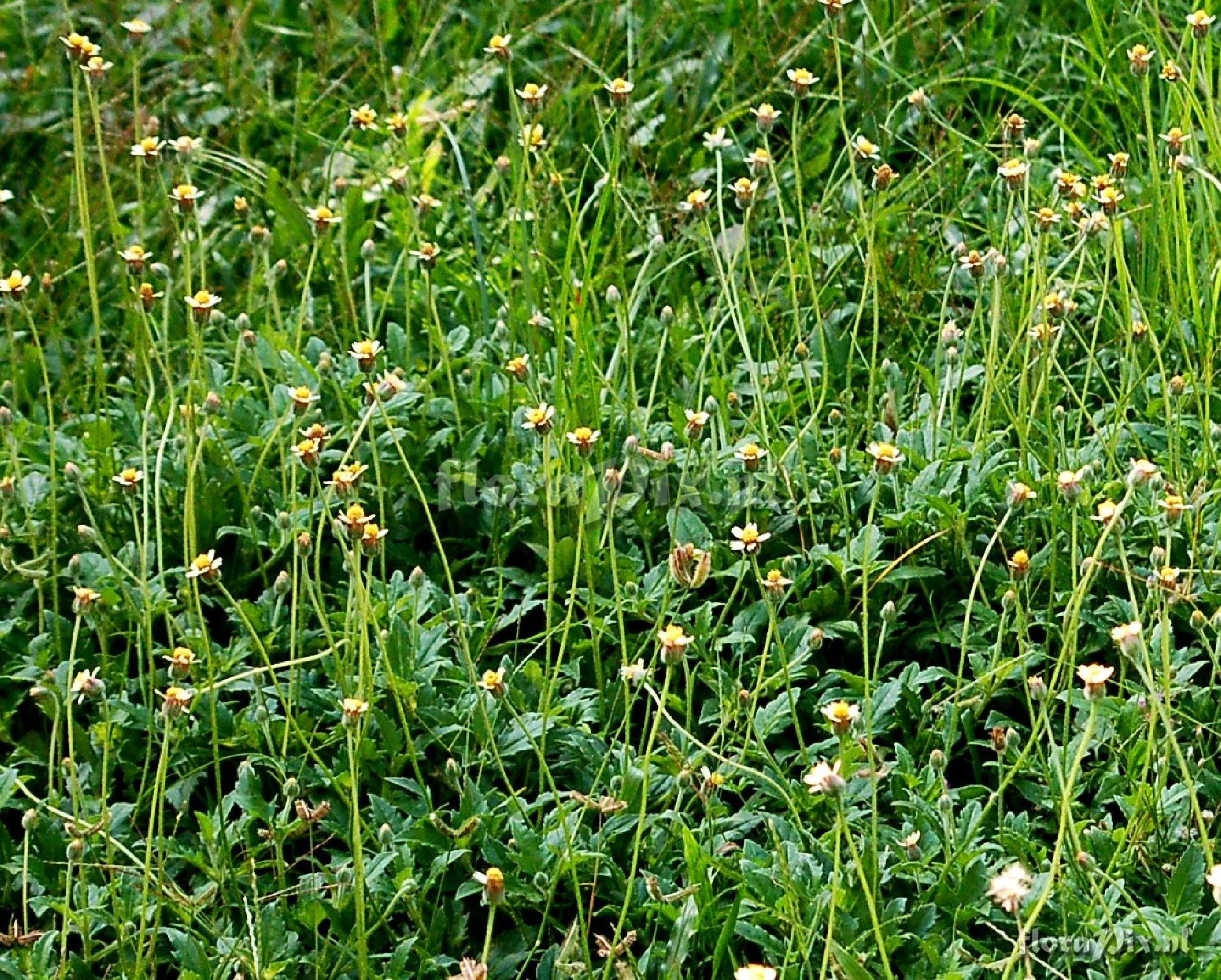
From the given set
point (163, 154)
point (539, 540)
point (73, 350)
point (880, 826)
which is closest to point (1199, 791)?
point (880, 826)

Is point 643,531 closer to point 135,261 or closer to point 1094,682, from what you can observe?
point 135,261

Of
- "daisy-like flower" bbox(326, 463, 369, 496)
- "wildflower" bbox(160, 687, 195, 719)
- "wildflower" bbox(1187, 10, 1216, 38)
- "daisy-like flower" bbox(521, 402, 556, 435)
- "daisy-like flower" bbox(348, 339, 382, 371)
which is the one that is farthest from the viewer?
"wildflower" bbox(1187, 10, 1216, 38)

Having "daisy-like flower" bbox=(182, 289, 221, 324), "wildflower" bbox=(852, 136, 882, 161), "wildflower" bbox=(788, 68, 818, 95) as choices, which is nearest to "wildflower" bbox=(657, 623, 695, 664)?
"daisy-like flower" bbox=(182, 289, 221, 324)

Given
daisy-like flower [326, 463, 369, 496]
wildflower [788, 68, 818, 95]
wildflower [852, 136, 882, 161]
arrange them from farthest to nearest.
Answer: wildflower [852, 136, 882, 161]
wildflower [788, 68, 818, 95]
daisy-like flower [326, 463, 369, 496]

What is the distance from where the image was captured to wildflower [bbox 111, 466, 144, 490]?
239cm

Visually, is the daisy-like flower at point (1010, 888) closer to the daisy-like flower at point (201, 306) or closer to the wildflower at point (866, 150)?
the daisy-like flower at point (201, 306)

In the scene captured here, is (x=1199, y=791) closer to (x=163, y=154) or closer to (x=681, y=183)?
(x=681, y=183)

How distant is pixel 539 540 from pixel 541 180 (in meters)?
0.99

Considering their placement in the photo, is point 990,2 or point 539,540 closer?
point 539,540

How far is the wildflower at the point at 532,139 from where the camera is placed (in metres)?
2.54

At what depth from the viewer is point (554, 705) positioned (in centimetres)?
222

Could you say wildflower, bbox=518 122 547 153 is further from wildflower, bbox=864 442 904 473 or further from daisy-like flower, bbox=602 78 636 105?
wildflower, bbox=864 442 904 473

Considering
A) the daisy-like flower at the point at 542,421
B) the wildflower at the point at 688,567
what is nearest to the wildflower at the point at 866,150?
the daisy-like flower at the point at 542,421

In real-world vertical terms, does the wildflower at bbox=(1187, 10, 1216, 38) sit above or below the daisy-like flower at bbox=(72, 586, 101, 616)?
above
